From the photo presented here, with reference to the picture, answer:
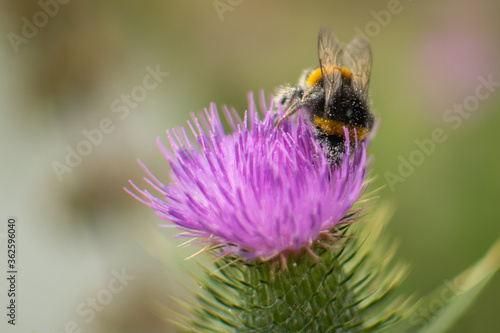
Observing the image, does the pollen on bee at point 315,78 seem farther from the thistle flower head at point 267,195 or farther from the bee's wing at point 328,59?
the thistle flower head at point 267,195

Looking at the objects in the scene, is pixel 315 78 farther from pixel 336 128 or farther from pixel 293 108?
pixel 336 128

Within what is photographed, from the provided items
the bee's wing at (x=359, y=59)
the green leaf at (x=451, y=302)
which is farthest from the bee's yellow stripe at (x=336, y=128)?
the green leaf at (x=451, y=302)

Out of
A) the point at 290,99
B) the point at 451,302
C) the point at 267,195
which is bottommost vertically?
the point at 451,302

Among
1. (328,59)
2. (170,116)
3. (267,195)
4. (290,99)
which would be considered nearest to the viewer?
(267,195)

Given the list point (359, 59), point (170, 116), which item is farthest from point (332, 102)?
point (170, 116)

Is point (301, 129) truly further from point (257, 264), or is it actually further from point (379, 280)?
point (379, 280)

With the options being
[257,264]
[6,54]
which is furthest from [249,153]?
[6,54]
